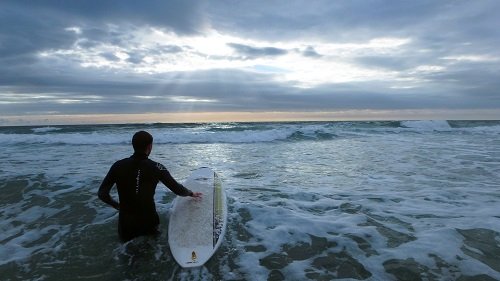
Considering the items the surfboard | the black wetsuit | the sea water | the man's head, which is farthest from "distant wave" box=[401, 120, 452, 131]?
the man's head

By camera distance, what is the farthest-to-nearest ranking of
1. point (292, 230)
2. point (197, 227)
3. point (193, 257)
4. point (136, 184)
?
point (292, 230)
point (197, 227)
point (136, 184)
point (193, 257)

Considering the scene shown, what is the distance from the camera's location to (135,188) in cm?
439

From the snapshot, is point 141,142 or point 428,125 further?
point 428,125

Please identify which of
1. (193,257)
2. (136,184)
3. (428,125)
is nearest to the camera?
(193,257)

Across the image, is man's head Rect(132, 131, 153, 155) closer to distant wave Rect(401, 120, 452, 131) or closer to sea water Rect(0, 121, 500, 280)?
sea water Rect(0, 121, 500, 280)

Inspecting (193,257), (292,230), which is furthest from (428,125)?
(193,257)

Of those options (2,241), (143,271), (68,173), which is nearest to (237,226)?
(143,271)

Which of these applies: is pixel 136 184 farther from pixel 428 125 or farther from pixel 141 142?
pixel 428 125

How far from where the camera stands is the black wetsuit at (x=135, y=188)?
433 centimetres

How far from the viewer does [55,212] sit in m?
6.45

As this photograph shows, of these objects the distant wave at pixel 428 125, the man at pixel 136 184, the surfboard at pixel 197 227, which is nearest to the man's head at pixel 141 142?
the man at pixel 136 184

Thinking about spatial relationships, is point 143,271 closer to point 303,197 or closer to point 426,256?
point 426,256

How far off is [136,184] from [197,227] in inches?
41.0

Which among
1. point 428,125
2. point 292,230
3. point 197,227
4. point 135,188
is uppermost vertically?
point 135,188
